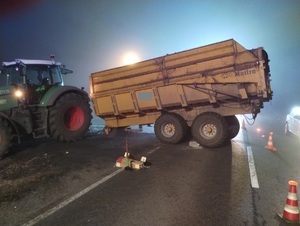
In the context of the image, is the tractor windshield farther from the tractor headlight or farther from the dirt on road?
the dirt on road

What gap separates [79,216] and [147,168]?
250 centimetres

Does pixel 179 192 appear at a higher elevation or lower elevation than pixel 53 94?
lower

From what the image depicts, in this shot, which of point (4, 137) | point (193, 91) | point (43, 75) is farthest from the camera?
point (43, 75)

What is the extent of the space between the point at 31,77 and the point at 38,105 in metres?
1.00

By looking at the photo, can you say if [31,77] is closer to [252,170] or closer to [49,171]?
[49,171]

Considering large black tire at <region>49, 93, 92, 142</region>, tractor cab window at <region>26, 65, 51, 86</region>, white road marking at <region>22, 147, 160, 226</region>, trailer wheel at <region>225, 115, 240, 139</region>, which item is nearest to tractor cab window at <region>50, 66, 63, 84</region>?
tractor cab window at <region>26, 65, 51, 86</region>

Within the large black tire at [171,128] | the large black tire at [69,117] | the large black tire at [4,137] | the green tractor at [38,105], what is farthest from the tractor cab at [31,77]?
the large black tire at [171,128]

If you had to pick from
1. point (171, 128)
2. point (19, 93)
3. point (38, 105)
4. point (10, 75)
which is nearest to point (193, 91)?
point (171, 128)

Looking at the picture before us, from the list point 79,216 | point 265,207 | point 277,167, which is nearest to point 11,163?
point 79,216

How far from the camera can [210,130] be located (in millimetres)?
7910

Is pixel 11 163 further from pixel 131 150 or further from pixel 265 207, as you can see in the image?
pixel 265 207

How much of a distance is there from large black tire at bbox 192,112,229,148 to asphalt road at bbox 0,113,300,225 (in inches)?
17.7

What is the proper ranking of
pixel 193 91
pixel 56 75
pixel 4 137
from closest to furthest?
pixel 4 137 < pixel 193 91 < pixel 56 75

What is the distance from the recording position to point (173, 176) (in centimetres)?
542
